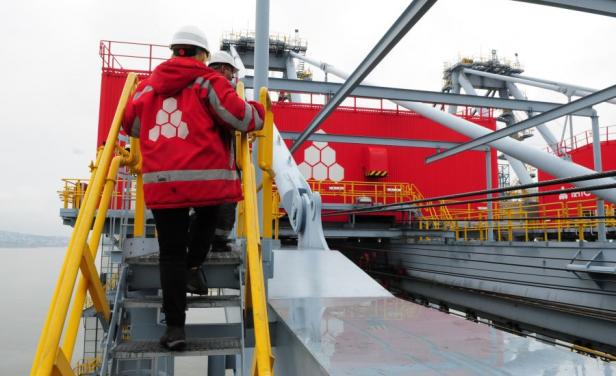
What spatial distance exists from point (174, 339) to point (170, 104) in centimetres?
127

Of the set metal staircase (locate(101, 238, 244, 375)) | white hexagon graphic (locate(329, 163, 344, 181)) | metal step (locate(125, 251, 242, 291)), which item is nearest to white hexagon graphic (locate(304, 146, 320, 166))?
white hexagon graphic (locate(329, 163, 344, 181))

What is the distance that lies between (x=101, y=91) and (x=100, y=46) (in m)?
1.75

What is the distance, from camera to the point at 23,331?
29547 mm

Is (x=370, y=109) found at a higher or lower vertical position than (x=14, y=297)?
higher

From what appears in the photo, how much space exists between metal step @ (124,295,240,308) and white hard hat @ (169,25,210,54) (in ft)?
5.06

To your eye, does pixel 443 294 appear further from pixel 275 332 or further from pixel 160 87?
pixel 160 87

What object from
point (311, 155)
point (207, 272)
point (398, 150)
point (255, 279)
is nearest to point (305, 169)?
point (311, 155)

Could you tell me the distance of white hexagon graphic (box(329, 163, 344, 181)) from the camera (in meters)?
16.5

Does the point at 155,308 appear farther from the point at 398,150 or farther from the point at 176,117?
the point at 398,150

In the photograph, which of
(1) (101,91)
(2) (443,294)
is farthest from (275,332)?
(1) (101,91)

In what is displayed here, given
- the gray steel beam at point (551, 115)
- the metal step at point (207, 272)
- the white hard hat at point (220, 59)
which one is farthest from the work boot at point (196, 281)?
the gray steel beam at point (551, 115)

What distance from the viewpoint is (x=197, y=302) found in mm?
2668

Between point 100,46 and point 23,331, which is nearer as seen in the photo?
point 100,46

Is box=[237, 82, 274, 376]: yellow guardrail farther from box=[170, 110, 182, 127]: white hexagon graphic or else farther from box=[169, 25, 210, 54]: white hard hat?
box=[169, 25, 210, 54]: white hard hat
